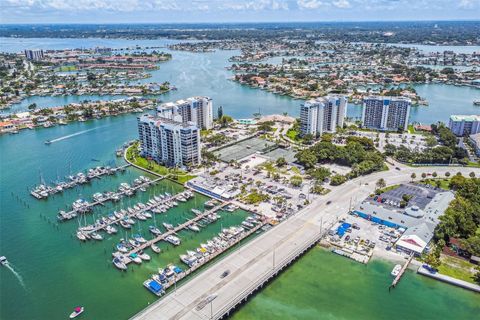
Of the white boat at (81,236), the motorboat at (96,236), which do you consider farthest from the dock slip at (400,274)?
the white boat at (81,236)

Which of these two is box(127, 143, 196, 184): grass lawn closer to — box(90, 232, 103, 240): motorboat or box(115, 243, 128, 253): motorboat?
box(90, 232, 103, 240): motorboat

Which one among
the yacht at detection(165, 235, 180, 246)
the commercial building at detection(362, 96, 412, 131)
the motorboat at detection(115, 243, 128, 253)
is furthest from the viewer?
the commercial building at detection(362, 96, 412, 131)

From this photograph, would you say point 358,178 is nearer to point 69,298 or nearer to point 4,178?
point 69,298

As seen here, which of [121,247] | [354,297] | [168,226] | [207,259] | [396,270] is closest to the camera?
[354,297]

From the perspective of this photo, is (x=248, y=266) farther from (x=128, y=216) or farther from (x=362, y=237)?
(x=128, y=216)

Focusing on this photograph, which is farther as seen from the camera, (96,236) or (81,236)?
(81,236)

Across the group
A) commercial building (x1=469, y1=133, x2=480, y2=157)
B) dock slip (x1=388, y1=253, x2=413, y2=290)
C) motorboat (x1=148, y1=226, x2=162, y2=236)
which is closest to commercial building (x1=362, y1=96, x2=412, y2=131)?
commercial building (x1=469, y1=133, x2=480, y2=157)

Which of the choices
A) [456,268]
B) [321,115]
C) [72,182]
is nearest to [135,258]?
[72,182]
